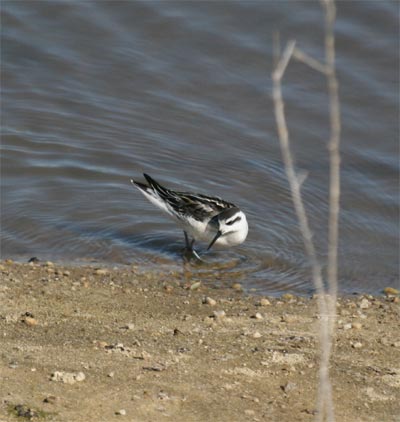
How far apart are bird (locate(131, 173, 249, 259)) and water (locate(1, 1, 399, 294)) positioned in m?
0.20

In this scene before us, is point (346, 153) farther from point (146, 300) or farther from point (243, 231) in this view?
point (146, 300)

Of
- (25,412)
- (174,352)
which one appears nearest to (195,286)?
(174,352)

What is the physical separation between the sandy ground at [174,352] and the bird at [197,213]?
103 cm

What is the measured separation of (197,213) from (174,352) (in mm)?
3477

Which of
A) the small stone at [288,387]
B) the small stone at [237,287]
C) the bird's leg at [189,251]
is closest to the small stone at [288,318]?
the small stone at [237,287]

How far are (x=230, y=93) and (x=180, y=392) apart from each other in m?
7.85

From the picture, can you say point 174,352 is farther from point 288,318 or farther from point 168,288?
point 168,288

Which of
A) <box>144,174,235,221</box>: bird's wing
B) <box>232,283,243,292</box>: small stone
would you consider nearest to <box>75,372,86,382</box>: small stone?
<box>232,283,243,292</box>: small stone

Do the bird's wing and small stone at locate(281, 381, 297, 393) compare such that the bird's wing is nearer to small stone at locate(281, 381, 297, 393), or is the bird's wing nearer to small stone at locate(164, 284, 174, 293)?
small stone at locate(164, 284, 174, 293)

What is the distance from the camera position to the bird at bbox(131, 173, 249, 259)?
1011 cm

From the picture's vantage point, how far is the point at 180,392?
6320mm

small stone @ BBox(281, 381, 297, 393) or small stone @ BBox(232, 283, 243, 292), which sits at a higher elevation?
small stone @ BBox(281, 381, 297, 393)

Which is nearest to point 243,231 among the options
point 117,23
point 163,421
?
point 163,421

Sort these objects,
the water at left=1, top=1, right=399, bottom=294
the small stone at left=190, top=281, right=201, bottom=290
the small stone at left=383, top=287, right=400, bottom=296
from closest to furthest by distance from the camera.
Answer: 1. the small stone at left=190, top=281, right=201, bottom=290
2. the small stone at left=383, top=287, right=400, bottom=296
3. the water at left=1, top=1, right=399, bottom=294
